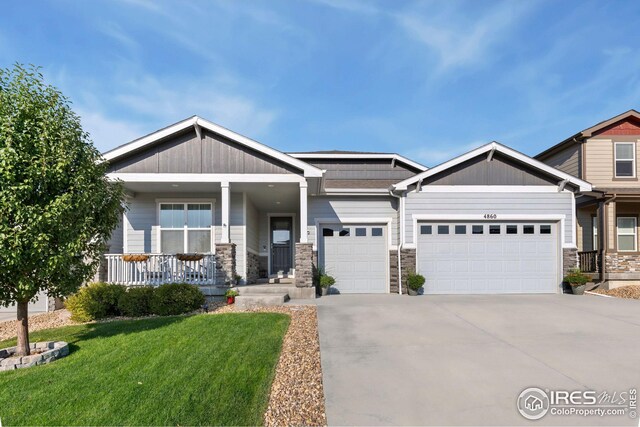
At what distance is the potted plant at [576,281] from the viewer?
11.1 m

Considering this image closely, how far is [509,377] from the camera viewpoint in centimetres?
419

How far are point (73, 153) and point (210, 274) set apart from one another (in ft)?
17.8

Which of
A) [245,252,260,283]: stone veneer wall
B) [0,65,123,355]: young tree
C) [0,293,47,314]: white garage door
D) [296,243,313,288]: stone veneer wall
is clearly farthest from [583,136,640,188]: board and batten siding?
[0,293,47,314]: white garage door

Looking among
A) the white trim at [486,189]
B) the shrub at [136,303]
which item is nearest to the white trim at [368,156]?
the white trim at [486,189]

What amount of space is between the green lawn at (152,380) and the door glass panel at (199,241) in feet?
16.8

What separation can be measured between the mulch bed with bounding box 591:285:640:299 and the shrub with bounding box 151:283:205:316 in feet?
40.5

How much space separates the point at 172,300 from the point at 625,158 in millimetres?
16583

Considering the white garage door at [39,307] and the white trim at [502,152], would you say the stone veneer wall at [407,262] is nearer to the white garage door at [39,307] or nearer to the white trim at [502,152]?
the white trim at [502,152]

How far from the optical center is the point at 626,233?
46.5 feet

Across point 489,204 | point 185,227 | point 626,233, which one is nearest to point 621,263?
point 626,233

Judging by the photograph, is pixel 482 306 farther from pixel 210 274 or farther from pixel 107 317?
pixel 107 317

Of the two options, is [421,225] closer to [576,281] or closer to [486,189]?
[486,189]


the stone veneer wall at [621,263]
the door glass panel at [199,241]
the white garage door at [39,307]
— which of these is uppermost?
the door glass panel at [199,241]

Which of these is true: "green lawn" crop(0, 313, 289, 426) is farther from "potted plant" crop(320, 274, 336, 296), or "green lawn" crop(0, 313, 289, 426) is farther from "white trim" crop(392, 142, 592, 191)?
"white trim" crop(392, 142, 592, 191)
